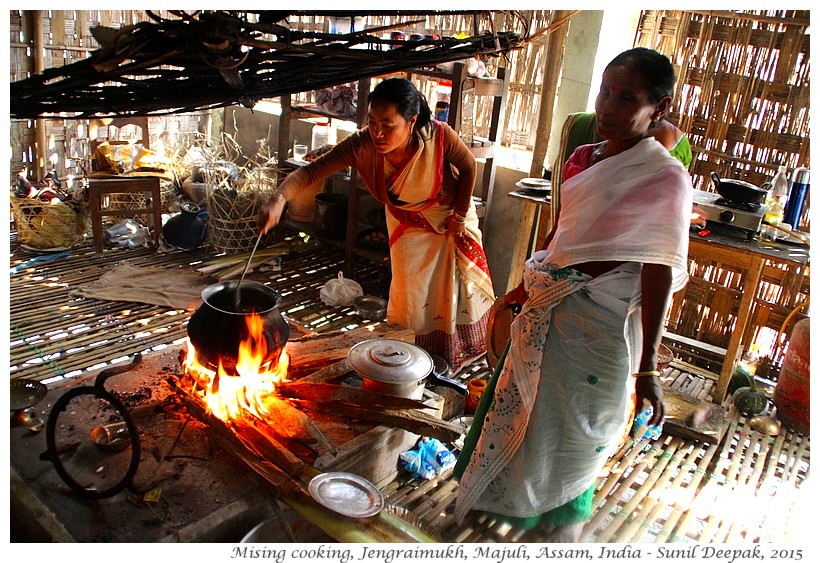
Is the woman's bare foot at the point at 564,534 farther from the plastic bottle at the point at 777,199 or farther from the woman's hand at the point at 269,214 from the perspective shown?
the plastic bottle at the point at 777,199

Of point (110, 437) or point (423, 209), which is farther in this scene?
point (423, 209)

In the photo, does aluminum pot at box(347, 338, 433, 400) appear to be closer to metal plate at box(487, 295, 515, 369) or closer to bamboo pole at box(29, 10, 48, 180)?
metal plate at box(487, 295, 515, 369)

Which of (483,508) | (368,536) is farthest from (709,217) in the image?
(368,536)

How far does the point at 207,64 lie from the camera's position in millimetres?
1892

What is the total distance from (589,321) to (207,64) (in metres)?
1.43

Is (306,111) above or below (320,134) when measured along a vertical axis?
above

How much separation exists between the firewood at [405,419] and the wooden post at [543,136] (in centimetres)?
184

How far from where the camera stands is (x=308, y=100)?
6.91 meters

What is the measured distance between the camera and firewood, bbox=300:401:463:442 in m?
2.80

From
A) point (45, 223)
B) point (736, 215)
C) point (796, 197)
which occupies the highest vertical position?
point (796, 197)

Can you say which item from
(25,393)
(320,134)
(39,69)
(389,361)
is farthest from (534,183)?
(39,69)

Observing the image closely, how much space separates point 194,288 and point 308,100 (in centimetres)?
287

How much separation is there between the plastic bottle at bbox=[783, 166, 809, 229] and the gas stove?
0.96ft

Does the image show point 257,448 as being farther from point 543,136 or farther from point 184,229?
point 184,229
